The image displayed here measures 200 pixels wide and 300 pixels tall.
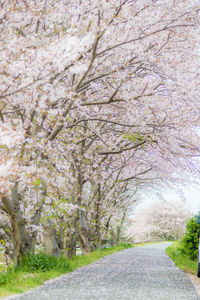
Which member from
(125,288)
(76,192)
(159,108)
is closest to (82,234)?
(76,192)

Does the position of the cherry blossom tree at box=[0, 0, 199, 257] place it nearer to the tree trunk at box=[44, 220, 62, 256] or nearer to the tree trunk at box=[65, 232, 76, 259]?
the tree trunk at box=[44, 220, 62, 256]

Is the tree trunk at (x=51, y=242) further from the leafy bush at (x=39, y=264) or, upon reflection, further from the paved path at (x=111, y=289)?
the paved path at (x=111, y=289)

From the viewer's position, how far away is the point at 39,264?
10156mm

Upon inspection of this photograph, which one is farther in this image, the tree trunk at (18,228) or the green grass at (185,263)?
the green grass at (185,263)

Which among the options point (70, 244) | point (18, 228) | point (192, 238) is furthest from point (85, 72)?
point (192, 238)

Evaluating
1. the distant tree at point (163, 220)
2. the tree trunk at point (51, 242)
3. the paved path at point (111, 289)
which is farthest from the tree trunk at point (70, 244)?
the distant tree at point (163, 220)

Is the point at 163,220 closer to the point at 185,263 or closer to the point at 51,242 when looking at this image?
the point at 185,263

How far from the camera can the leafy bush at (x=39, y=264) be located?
991cm

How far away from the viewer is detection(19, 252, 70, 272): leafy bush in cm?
991

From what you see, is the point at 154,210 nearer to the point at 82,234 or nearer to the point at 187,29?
the point at 82,234

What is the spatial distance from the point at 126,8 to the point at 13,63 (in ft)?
12.1

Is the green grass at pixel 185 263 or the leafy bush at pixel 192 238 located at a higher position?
the leafy bush at pixel 192 238

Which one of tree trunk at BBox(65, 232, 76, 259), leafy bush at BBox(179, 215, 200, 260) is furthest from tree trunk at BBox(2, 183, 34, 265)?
leafy bush at BBox(179, 215, 200, 260)

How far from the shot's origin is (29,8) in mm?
9281
